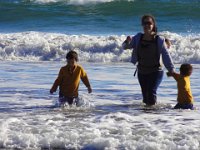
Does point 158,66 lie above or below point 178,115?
above

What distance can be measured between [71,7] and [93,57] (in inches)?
562

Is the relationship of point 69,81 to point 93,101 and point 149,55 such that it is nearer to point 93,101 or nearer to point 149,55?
point 93,101

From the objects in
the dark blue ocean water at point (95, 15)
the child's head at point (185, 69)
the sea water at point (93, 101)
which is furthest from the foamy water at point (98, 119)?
the dark blue ocean water at point (95, 15)

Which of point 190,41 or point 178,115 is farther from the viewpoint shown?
point 190,41

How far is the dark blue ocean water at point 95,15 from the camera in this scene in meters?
27.0

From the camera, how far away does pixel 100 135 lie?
7500mm

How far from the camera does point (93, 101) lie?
1034 cm

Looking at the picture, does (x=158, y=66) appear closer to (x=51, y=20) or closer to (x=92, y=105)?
(x=92, y=105)

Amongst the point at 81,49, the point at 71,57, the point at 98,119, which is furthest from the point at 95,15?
the point at 98,119

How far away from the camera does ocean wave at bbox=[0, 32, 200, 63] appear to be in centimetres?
1803

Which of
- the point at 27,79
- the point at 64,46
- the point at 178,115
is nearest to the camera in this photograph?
the point at 178,115

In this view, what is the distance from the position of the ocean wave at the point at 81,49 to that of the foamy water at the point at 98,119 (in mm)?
5035

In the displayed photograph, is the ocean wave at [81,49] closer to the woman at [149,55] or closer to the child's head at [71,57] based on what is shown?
the woman at [149,55]

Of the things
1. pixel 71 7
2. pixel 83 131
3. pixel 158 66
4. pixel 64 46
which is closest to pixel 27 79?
pixel 158 66
